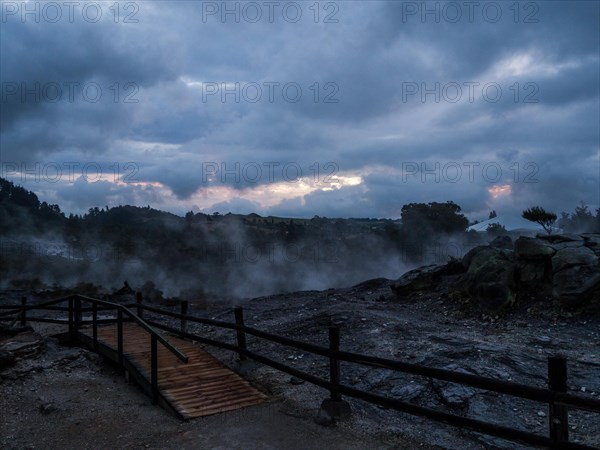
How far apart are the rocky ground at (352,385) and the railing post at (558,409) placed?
151 centimetres

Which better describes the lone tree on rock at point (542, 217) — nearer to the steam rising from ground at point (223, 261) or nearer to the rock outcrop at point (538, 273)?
the rock outcrop at point (538, 273)

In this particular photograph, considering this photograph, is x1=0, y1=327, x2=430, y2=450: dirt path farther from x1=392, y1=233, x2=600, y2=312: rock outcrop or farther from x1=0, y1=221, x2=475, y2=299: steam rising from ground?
x1=0, y1=221, x2=475, y2=299: steam rising from ground

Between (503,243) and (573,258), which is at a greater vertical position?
(503,243)

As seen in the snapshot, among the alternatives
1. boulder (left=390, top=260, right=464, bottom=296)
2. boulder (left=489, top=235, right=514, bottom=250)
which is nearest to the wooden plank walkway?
boulder (left=390, top=260, right=464, bottom=296)

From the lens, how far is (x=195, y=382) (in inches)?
290

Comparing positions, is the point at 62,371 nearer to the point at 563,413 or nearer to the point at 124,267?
the point at 563,413

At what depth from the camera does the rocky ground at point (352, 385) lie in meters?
5.59

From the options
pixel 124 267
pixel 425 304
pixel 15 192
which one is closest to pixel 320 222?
pixel 124 267

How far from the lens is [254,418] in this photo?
611 cm

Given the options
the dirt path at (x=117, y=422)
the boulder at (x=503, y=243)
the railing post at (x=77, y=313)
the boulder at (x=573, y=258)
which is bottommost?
the dirt path at (x=117, y=422)

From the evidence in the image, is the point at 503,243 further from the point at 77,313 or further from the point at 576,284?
the point at 77,313

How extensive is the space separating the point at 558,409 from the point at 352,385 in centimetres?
380

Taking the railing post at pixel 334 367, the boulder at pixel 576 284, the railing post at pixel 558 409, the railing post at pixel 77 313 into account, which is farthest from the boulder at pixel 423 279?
the railing post at pixel 558 409

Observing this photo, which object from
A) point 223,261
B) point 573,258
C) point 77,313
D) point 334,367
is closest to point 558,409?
point 334,367
